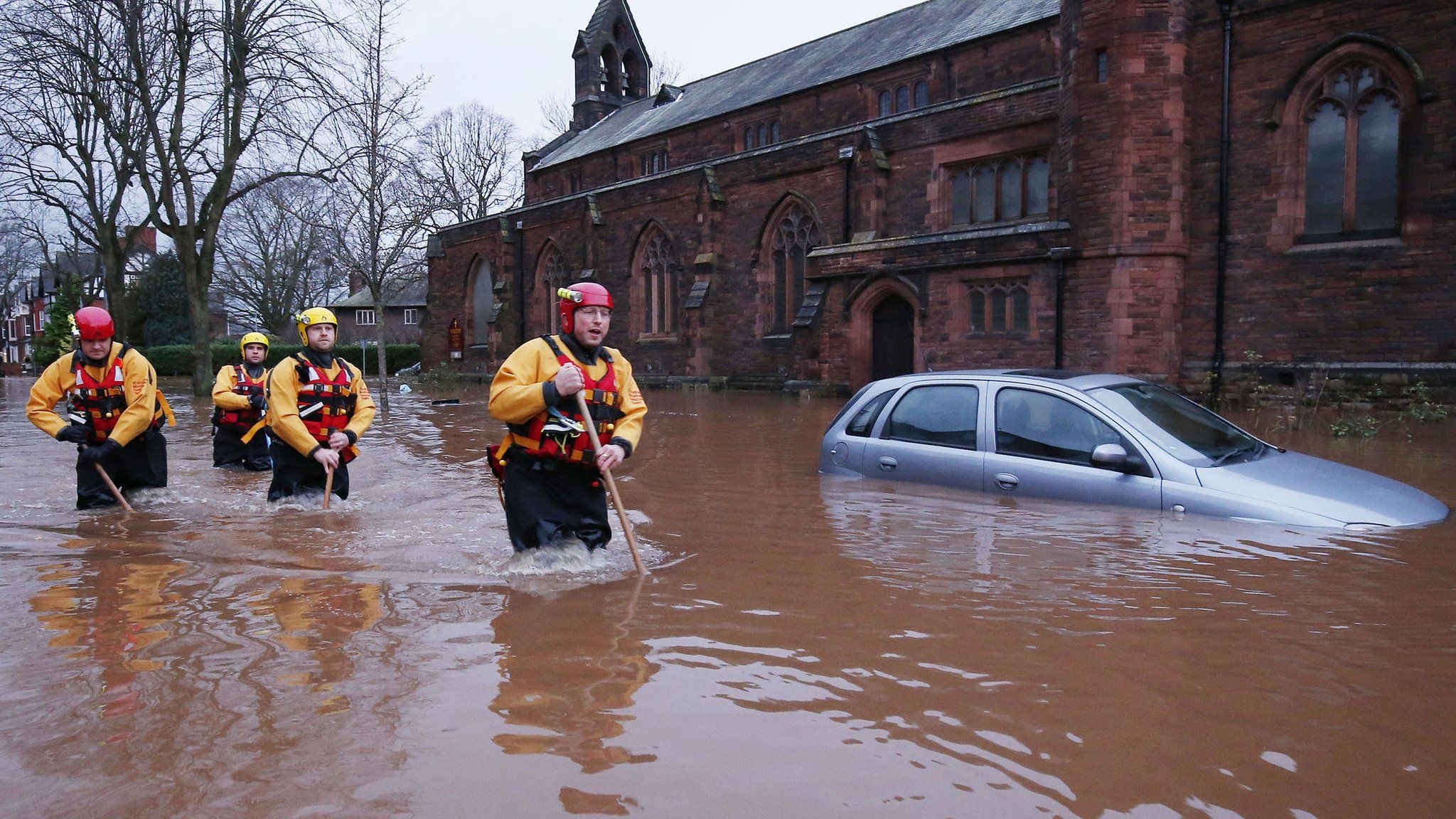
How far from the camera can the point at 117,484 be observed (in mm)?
7602

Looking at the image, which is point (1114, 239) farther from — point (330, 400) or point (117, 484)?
point (117, 484)

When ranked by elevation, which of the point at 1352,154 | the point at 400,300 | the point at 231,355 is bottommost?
the point at 231,355

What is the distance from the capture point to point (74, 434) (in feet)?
23.2

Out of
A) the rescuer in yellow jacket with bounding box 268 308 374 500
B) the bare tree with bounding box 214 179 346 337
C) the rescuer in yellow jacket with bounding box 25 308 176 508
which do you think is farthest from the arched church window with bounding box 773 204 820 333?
the bare tree with bounding box 214 179 346 337

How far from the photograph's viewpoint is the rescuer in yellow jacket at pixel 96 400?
23.5ft

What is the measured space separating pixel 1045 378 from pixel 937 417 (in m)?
0.84

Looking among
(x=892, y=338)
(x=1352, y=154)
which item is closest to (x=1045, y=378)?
(x=1352, y=154)

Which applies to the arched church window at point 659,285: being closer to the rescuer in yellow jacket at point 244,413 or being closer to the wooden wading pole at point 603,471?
the rescuer in yellow jacket at point 244,413

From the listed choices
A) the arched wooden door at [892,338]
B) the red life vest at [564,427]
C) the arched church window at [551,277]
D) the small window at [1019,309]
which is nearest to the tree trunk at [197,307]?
the arched church window at [551,277]

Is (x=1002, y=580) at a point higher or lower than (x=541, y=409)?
lower

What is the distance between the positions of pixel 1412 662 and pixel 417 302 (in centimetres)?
6607

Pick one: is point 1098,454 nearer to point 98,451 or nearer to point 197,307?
point 98,451

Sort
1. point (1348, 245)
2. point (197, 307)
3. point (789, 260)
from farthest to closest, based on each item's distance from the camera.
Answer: point (789, 260), point (197, 307), point (1348, 245)

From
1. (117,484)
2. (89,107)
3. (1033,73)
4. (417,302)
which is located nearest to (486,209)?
(417,302)
